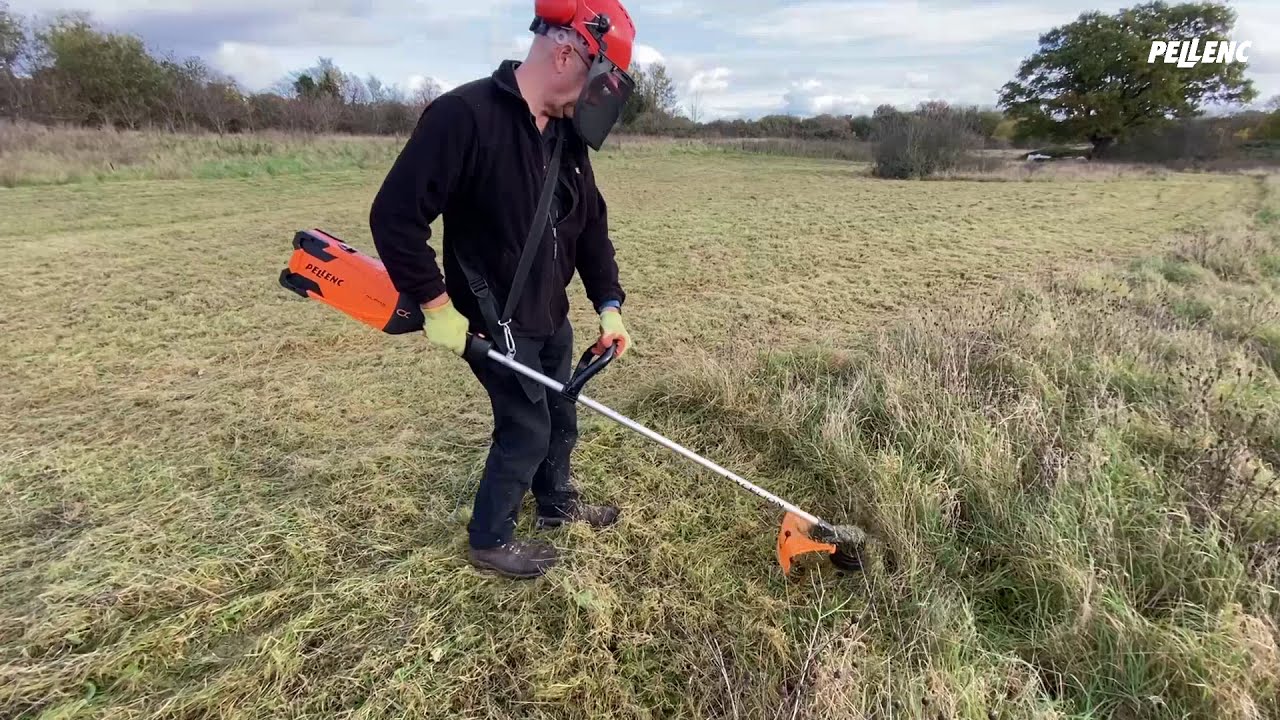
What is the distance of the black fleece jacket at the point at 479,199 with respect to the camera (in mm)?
1969

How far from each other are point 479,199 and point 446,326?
1.48 feet

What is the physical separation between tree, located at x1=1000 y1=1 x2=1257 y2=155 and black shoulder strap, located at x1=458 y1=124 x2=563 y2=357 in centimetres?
4646

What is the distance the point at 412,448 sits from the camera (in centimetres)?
372

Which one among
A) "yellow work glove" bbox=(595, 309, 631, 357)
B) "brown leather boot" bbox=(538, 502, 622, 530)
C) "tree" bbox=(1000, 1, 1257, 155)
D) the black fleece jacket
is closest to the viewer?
the black fleece jacket

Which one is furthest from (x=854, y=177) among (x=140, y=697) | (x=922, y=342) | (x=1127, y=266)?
(x=140, y=697)

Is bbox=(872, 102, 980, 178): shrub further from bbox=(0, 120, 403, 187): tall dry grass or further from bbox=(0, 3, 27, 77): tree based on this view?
bbox=(0, 3, 27, 77): tree

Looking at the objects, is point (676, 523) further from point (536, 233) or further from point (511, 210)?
point (511, 210)

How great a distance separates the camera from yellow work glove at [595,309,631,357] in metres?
2.77

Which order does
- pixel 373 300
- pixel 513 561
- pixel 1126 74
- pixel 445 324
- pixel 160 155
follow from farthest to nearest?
pixel 1126 74
pixel 160 155
pixel 513 561
pixel 373 300
pixel 445 324

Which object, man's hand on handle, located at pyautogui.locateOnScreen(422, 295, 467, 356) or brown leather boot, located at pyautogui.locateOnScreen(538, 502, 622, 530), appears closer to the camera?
man's hand on handle, located at pyautogui.locateOnScreen(422, 295, 467, 356)

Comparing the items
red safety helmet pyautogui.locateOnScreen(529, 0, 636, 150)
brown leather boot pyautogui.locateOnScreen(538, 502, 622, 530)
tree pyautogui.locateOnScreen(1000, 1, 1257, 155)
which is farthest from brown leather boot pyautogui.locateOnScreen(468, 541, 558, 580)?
tree pyautogui.locateOnScreen(1000, 1, 1257, 155)

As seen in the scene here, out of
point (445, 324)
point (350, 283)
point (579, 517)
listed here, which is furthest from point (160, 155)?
point (445, 324)

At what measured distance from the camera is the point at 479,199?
6.94 feet

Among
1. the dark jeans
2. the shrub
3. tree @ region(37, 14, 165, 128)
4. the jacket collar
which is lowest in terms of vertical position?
the dark jeans
